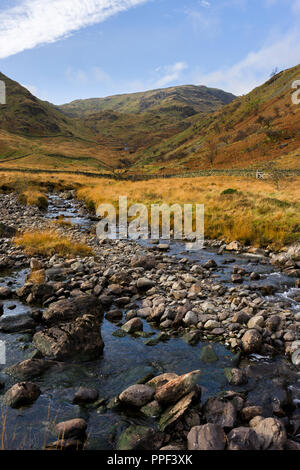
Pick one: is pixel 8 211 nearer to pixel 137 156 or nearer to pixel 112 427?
pixel 112 427

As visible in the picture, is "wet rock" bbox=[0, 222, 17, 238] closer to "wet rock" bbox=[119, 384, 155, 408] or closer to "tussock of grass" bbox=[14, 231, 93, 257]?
"tussock of grass" bbox=[14, 231, 93, 257]

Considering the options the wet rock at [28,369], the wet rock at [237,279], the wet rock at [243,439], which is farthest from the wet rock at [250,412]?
the wet rock at [237,279]

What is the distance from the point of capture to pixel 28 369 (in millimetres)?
6914

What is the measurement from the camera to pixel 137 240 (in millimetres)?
20297

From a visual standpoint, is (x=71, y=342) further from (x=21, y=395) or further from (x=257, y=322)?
(x=257, y=322)

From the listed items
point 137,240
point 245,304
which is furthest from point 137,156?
point 245,304

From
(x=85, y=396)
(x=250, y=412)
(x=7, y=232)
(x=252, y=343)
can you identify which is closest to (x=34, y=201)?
(x=7, y=232)

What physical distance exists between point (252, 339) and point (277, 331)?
1111 mm

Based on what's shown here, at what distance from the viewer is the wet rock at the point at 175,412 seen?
17.7ft

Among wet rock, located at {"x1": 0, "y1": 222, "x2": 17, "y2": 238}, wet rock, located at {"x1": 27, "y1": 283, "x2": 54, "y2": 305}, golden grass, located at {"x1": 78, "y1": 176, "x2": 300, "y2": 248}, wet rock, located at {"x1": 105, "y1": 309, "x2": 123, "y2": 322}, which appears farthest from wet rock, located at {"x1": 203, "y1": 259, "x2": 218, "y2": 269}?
wet rock, located at {"x1": 0, "y1": 222, "x2": 17, "y2": 238}

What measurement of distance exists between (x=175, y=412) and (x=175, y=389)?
1.48 ft

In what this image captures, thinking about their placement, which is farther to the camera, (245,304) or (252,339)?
(245,304)

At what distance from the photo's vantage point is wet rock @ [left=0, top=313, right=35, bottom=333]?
8.76m

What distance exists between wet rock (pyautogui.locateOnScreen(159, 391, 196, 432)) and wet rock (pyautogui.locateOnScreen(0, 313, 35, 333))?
4957mm
